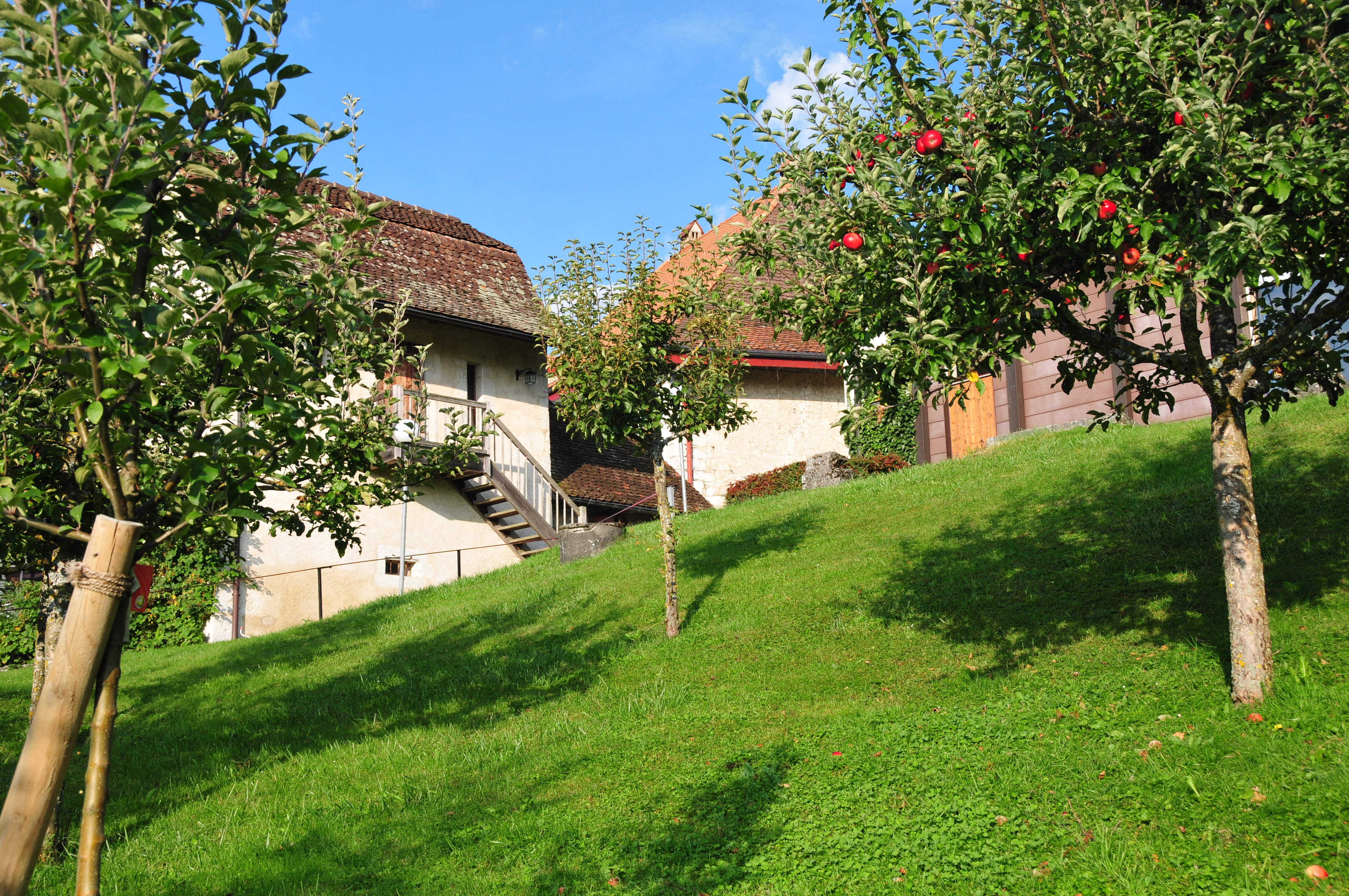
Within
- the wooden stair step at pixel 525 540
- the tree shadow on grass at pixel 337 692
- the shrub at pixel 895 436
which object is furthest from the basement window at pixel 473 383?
the shrub at pixel 895 436

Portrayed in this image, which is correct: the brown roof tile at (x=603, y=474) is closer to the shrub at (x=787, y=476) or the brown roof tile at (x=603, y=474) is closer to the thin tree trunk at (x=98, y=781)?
the shrub at (x=787, y=476)

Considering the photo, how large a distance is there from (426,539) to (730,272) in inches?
441

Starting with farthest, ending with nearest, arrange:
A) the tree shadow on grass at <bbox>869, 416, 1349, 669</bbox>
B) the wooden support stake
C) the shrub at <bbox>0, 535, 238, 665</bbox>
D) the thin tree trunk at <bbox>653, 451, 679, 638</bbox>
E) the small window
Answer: the small window < the shrub at <bbox>0, 535, 238, 665</bbox> < the thin tree trunk at <bbox>653, 451, 679, 638</bbox> < the tree shadow on grass at <bbox>869, 416, 1349, 669</bbox> < the wooden support stake

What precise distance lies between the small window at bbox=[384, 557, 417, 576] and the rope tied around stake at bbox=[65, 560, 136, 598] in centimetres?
1697

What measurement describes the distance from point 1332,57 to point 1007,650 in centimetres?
473

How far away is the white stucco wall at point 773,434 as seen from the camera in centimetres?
2533

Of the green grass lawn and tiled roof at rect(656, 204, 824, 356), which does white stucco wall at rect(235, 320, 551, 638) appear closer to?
tiled roof at rect(656, 204, 824, 356)

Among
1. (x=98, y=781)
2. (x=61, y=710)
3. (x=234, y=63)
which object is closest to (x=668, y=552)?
(x=98, y=781)

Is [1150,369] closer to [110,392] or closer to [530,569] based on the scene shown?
[530,569]

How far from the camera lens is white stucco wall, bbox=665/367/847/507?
2533 cm

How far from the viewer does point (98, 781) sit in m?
3.34

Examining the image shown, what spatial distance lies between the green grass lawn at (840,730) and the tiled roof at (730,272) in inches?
113

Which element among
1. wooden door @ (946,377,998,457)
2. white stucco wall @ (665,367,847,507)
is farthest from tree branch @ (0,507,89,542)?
white stucco wall @ (665,367,847,507)

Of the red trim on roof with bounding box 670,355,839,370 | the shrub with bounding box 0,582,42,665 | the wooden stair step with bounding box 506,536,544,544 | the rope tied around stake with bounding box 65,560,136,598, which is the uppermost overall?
the red trim on roof with bounding box 670,355,839,370
